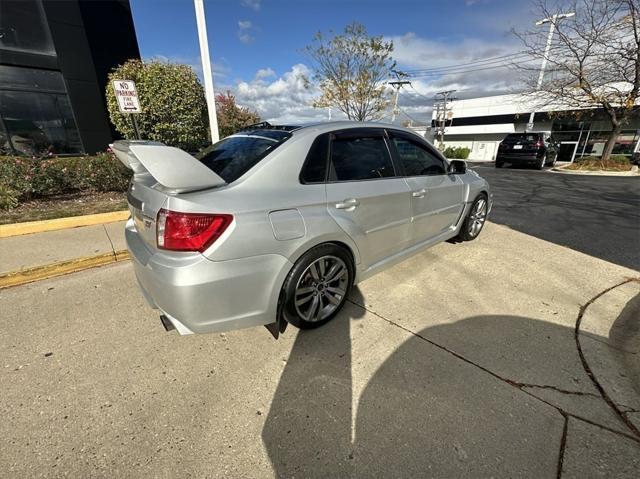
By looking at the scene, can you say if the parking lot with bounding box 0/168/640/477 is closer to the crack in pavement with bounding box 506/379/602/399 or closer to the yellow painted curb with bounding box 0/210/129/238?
the crack in pavement with bounding box 506/379/602/399

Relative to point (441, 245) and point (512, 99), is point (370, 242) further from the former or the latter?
point (512, 99)

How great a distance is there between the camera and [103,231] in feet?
16.0

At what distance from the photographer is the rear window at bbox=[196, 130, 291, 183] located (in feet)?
7.34

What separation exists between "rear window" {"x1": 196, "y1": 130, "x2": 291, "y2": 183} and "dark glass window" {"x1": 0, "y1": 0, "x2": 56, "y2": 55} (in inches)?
456

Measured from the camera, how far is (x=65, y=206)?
5.90 meters

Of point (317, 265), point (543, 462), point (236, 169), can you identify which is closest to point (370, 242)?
point (317, 265)

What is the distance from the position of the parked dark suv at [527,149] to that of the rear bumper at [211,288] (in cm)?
1846

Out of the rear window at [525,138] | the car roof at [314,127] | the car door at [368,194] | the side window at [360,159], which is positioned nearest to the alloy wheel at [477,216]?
the car door at [368,194]

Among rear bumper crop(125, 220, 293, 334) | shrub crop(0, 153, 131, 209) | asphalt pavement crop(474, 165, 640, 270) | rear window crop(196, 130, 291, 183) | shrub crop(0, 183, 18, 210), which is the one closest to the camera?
rear bumper crop(125, 220, 293, 334)

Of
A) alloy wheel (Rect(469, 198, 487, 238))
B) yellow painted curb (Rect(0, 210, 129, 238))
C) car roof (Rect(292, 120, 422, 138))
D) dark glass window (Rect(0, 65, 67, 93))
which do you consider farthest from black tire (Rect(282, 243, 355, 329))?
dark glass window (Rect(0, 65, 67, 93))

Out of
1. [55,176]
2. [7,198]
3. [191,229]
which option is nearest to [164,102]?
[55,176]

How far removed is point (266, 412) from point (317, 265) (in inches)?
42.8

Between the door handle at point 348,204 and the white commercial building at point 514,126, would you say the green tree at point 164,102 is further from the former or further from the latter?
the white commercial building at point 514,126

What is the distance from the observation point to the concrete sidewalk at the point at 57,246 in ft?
12.3
